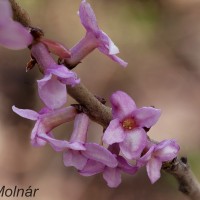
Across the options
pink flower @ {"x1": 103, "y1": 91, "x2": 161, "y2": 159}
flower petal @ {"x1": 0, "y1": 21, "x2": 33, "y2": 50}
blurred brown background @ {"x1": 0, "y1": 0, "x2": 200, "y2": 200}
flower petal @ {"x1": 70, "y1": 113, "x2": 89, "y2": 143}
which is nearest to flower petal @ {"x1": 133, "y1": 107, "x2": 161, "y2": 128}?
pink flower @ {"x1": 103, "y1": 91, "x2": 161, "y2": 159}

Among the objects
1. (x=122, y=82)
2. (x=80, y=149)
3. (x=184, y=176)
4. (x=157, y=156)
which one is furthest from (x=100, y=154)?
(x=122, y=82)

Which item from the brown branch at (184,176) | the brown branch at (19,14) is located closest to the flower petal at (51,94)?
the brown branch at (19,14)

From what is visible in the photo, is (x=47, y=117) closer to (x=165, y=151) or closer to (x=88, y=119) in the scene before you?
(x=88, y=119)

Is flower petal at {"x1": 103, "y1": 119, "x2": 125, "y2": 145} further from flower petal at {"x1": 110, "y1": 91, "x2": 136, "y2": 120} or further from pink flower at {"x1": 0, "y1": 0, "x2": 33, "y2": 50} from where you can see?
pink flower at {"x1": 0, "y1": 0, "x2": 33, "y2": 50}

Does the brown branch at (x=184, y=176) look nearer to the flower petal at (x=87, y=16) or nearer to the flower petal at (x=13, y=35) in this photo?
the flower petal at (x=87, y=16)

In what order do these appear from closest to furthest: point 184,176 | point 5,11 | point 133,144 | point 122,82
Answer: point 5,11 < point 133,144 < point 184,176 < point 122,82

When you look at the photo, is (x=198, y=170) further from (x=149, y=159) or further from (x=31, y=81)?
(x=149, y=159)
